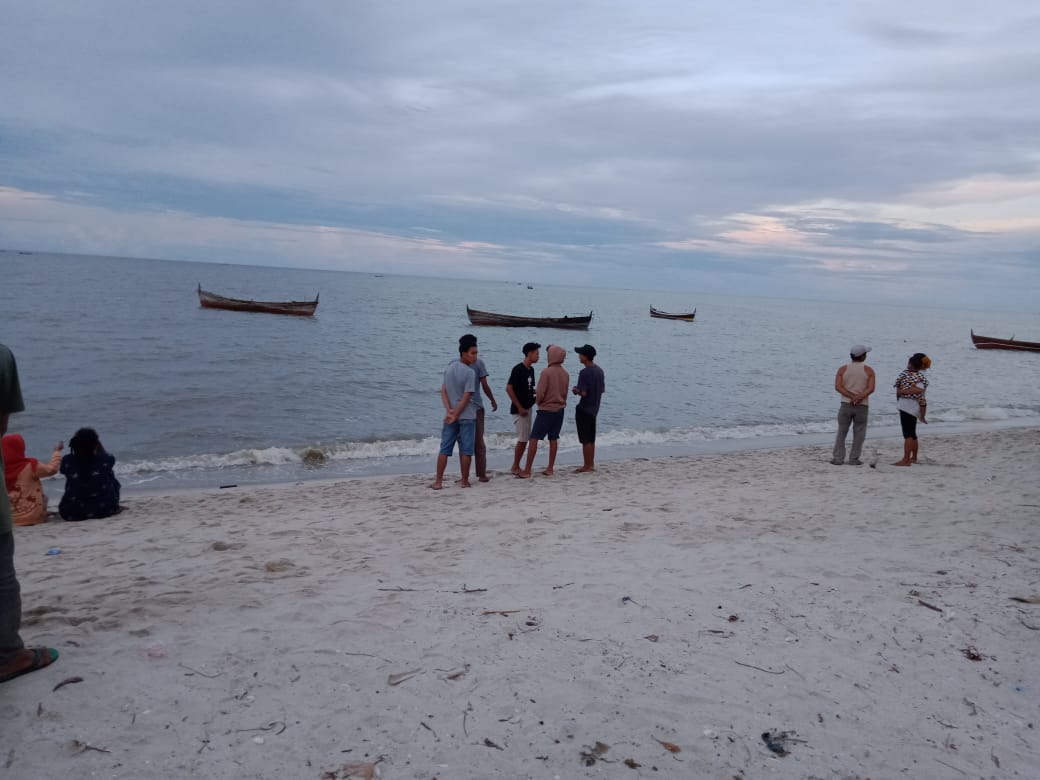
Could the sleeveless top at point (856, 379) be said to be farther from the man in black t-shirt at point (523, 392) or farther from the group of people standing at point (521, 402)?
the man in black t-shirt at point (523, 392)

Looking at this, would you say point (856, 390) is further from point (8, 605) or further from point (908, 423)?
point (8, 605)

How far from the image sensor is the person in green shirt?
3422 millimetres

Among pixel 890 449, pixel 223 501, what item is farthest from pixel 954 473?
pixel 223 501

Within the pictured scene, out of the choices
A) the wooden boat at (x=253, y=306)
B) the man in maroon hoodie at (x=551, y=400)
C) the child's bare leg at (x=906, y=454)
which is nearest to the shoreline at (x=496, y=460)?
the man in maroon hoodie at (x=551, y=400)

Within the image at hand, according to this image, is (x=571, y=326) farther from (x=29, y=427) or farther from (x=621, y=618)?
(x=621, y=618)

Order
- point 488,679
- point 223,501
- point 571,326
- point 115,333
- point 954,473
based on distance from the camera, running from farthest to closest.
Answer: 1. point 571,326
2. point 115,333
3. point 954,473
4. point 223,501
5. point 488,679

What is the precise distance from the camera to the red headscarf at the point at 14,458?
273 inches

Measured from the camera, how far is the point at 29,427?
1356cm

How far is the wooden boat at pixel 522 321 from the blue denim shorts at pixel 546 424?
3858 cm

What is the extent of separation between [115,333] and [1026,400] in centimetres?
3549

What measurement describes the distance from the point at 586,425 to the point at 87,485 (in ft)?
20.1

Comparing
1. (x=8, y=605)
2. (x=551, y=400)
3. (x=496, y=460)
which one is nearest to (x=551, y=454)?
(x=551, y=400)

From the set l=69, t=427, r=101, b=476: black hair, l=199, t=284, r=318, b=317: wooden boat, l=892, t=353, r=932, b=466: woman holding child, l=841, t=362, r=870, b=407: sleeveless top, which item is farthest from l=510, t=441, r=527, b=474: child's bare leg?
l=199, t=284, r=318, b=317: wooden boat

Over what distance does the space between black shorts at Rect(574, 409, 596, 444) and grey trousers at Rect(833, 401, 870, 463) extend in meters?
3.68
